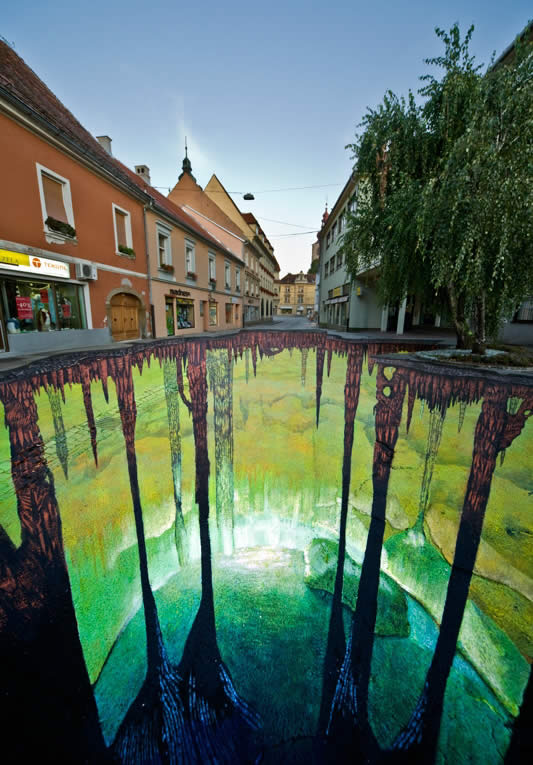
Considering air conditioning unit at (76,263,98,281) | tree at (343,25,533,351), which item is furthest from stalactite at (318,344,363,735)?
air conditioning unit at (76,263,98,281)

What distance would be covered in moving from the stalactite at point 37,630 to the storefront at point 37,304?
21.1 ft

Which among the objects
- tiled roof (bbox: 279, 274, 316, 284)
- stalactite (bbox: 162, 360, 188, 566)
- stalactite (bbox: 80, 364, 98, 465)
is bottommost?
A: stalactite (bbox: 162, 360, 188, 566)

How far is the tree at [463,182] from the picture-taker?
4.54m

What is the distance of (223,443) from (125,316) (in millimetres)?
9259

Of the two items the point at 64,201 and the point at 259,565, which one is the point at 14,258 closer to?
the point at 64,201

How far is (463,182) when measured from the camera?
15.3 ft

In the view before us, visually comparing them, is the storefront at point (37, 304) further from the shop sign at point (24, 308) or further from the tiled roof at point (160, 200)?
the tiled roof at point (160, 200)

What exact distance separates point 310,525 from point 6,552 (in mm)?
4080

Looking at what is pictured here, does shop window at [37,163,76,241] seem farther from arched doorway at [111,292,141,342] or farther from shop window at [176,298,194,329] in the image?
shop window at [176,298,194,329]

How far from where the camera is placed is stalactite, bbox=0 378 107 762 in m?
2.83

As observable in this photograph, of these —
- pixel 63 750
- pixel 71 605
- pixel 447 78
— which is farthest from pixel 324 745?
pixel 447 78

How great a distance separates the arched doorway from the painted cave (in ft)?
26.3

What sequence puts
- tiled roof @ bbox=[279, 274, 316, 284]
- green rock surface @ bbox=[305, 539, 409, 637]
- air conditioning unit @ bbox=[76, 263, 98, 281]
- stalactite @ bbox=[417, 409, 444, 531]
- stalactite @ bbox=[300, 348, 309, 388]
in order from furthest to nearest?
tiled roof @ bbox=[279, 274, 316, 284] → air conditioning unit @ bbox=[76, 263, 98, 281] → stalactite @ bbox=[300, 348, 309, 388] → green rock surface @ bbox=[305, 539, 409, 637] → stalactite @ bbox=[417, 409, 444, 531]

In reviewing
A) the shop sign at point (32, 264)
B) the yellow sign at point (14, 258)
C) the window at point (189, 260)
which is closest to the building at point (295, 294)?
the window at point (189, 260)
